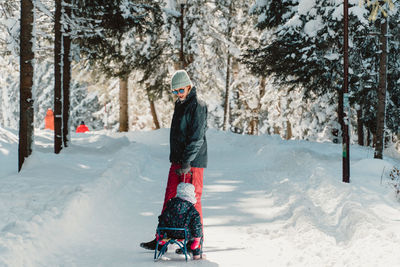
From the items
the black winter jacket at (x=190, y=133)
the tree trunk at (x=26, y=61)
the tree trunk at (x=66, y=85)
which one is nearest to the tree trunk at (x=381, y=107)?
the black winter jacket at (x=190, y=133)

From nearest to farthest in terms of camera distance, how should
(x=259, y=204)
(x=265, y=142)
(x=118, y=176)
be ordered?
1. (x=259, y=204)
2. (x=118, y=176)
3. (x=265, y=142)

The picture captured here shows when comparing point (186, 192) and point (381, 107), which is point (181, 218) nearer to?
point (186, 192)

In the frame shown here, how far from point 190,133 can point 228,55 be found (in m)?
25.3

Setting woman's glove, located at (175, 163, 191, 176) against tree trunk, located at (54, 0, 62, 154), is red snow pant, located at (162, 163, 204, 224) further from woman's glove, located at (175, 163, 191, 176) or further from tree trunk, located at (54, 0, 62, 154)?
tree trunk, located at (54, 0, 62, 154)

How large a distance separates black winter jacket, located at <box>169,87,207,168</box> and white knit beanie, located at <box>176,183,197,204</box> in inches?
11.3

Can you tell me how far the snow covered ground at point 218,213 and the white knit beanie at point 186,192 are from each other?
0.77 meters

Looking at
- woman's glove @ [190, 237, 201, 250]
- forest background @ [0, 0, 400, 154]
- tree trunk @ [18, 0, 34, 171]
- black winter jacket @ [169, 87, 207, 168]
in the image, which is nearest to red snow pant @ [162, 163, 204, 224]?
black winter jacket @ [169, 87, 207, 168]

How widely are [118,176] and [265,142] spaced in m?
10.6

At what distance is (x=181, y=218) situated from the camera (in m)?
4.95

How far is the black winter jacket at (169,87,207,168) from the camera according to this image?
16.6 ft

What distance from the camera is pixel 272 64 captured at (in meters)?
16.4

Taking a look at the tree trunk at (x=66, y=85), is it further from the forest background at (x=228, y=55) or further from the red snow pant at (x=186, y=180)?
the red snow pant at (x=186, y=180)

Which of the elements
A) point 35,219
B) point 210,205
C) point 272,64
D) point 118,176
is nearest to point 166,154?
point 272,64

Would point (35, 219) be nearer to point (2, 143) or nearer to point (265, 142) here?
point (2, 143)
